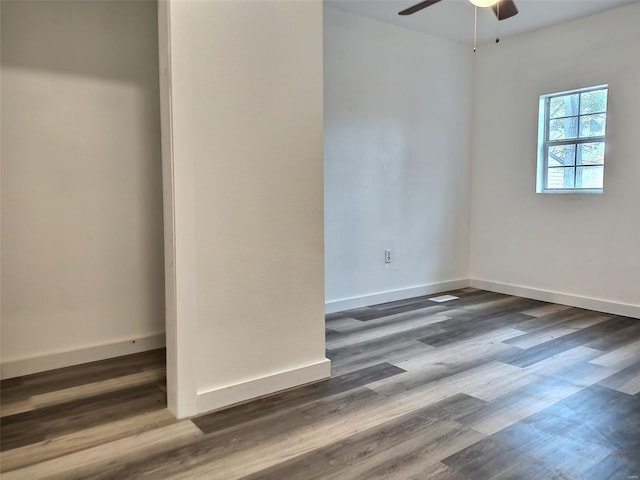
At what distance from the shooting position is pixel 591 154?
163 inches

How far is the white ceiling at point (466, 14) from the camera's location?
12.3ft

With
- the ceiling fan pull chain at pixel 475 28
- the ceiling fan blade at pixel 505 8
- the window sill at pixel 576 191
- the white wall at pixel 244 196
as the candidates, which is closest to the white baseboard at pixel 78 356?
the white wall at pixel 244 196

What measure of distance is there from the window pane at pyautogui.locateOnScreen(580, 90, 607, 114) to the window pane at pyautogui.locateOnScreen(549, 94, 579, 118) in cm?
6

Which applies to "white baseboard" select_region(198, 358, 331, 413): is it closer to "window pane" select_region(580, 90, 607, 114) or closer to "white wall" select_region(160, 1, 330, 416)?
"white wall" select_region(160, 1, 330, 416)

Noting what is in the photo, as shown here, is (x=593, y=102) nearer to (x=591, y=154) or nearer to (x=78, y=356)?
(x=591, y=154)

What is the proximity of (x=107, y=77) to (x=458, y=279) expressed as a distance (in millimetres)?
3829

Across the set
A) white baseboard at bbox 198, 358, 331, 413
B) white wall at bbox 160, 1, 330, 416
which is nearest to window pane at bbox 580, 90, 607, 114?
white wall at bbox 160, 1, 330, 416

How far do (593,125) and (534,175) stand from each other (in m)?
0.65

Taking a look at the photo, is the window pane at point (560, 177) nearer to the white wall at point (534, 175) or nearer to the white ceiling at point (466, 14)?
the white wall at point (534, 175)

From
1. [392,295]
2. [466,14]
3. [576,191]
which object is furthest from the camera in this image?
[392,295]

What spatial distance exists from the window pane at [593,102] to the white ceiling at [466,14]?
0.67 m

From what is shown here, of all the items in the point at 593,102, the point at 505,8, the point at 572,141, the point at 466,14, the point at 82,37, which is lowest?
the point at 572,141

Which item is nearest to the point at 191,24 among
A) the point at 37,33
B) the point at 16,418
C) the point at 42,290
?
the point at 37,33

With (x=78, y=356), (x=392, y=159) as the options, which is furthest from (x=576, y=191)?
(x=78, y=356)
